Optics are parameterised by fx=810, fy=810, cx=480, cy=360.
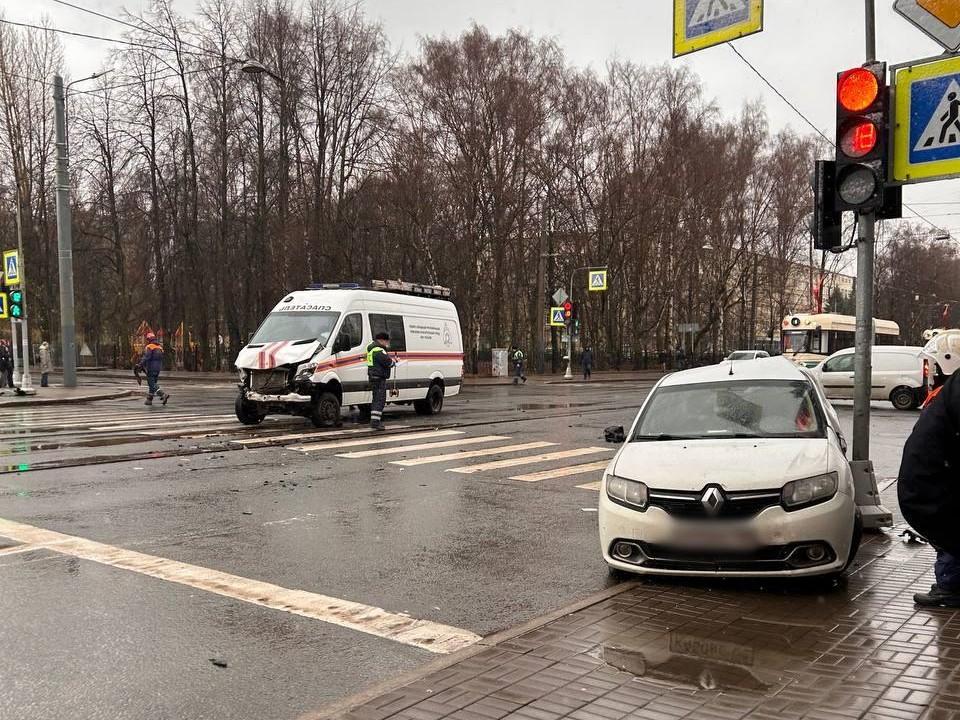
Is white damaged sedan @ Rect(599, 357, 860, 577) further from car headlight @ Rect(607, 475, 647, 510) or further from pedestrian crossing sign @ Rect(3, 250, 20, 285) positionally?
pedestrian crossing sign @ Rect(3, 250, 20, 285)

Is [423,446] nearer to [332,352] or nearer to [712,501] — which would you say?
[332,352]

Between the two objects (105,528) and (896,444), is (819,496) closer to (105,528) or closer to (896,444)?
(105,528)

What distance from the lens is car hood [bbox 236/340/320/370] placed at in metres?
15.7

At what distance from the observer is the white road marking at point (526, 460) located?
445 inches

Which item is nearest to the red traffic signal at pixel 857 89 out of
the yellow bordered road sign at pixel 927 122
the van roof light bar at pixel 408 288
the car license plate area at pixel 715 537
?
the yellow bordered road sign at pixel 927 122

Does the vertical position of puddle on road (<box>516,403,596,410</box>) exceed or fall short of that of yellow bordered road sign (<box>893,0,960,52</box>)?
it falls short

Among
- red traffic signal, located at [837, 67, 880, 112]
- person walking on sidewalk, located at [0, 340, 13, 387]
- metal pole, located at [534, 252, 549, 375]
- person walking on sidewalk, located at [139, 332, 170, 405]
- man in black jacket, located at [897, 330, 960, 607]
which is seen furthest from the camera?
metal pole, located at [534, 252, 549, 375]

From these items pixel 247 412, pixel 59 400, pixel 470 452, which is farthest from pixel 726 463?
pixel 59 400

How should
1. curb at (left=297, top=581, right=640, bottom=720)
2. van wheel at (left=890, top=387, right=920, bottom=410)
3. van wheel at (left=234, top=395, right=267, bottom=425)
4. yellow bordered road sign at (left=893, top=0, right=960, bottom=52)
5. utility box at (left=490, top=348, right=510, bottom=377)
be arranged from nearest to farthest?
curb at (left=297, top=581, right=640, bottom=720) < yellow bordered road sign at (left=893, top=0, right=960, bottom=52) < van wheel at (left=234, top=395, right=267, bottom=425) < van wheel at (left=890, top=387, right=920, bottom=410) < utility box at (left=490, top=348, right=510, bottom=377)

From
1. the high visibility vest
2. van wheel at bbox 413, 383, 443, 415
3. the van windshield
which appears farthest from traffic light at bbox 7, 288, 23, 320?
the high visibility vest

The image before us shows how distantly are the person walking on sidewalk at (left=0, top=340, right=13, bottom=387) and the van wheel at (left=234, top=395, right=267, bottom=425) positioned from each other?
1741 centimetres

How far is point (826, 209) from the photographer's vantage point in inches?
299

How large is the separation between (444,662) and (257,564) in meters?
2.67

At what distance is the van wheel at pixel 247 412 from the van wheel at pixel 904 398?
17.1 m
